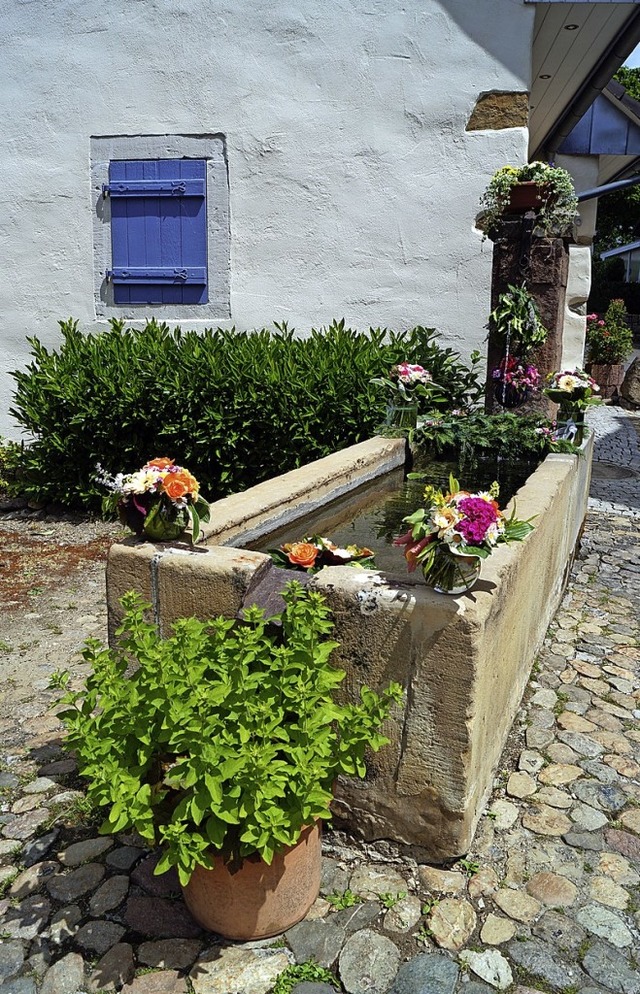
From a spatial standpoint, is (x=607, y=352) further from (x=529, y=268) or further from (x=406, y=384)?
(x=406, y=384)

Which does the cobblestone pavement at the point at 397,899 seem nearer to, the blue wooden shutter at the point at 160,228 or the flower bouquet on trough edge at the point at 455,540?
the flower bouquet on trough edge at the point at 455,540

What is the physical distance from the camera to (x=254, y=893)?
2.01 m

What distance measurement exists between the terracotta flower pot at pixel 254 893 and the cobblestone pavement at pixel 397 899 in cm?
5

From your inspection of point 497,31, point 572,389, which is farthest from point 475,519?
point 497,31

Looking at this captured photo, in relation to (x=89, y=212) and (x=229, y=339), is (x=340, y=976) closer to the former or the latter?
(x=229, y=339)

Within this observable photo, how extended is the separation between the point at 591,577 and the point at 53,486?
12.5 ft

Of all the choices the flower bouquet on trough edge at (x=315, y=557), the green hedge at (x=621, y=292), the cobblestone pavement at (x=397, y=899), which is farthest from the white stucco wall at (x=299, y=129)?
the green hedge at (x=621, y=292)

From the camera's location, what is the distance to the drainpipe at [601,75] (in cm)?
580

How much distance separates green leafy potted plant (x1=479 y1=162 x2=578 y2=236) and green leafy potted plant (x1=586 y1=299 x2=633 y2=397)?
7.96 meters

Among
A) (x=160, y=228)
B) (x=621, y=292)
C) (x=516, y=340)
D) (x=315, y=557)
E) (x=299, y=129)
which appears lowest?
(x=315, y=557)

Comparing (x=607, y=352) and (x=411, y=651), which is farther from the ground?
(x=607, y=352)

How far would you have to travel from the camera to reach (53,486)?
6059mm

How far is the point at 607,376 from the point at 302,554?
11.3 meters

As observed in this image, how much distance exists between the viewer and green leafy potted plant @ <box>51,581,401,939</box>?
1832 mm
